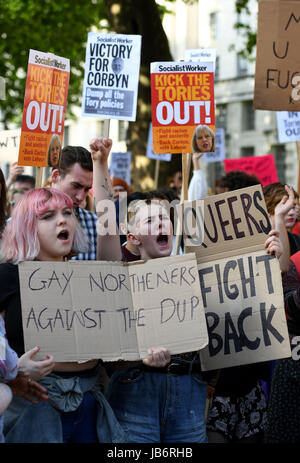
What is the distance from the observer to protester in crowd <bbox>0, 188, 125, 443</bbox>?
10.7 feet

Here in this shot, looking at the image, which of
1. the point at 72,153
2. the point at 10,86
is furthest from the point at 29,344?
the point at 10,86

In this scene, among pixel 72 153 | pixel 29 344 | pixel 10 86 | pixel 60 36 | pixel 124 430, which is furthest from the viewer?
pixel 10 86

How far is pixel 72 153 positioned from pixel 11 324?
4.91 ft

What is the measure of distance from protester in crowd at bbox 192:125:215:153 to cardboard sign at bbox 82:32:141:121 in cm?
50

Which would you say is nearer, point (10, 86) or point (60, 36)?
point (60, 36)

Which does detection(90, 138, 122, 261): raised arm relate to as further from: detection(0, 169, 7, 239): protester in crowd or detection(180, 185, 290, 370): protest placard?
detection(0, 169, 7, 239): protester in crowd

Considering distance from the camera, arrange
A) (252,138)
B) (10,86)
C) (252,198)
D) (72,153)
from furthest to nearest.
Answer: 1. (252,138)
2. (10,86)
3. (72,153)
4. (252,198)

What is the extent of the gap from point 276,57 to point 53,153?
139 centimetres

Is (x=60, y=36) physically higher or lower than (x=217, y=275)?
higher

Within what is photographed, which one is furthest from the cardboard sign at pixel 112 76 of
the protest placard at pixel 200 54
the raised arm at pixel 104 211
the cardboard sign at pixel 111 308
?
the cardboard sign at pixel 111 308

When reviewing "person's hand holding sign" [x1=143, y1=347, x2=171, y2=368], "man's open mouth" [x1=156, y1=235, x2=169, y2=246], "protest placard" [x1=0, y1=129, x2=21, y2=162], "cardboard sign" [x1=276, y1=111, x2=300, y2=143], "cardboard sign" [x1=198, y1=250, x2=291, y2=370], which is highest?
"cardboard sign" [x1=276, y1=111, x2=300, y2=143]

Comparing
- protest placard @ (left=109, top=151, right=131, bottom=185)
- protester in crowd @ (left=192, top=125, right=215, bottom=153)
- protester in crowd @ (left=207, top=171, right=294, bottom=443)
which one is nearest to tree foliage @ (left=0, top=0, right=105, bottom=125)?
protest placard @ (left=109, top=151, right=131, bottom=185)

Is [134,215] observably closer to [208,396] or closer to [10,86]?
[208,396]

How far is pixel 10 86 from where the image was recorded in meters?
20.5
